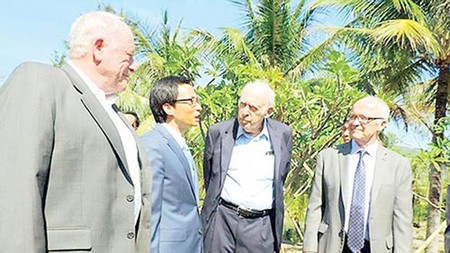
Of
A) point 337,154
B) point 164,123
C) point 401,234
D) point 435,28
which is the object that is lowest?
point 401,234

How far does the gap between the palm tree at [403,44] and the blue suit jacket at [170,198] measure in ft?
38.7

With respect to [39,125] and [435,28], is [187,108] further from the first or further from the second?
[435,28]

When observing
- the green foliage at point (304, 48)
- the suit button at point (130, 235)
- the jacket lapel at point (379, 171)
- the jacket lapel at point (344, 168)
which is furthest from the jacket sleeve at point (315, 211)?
the green foliage at point (304, 48)

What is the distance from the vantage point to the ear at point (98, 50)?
6.85 feet

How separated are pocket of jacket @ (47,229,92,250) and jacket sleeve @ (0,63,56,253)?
0.03 m

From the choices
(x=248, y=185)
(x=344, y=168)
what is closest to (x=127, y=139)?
(x=248, y=185)

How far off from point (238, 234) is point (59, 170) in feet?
8.34

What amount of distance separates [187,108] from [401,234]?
1.71m

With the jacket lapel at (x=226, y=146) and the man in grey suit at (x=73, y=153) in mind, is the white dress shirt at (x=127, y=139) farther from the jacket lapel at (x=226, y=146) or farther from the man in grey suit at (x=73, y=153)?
the jacket lapel at (x=226, y=146)

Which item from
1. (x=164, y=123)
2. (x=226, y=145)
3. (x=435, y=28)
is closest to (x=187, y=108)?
(x=164, y=123)

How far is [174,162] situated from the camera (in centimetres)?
324

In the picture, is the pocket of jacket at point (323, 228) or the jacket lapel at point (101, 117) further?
the pocket of jacket at point (323, 228)

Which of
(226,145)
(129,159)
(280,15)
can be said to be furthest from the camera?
(280,15)

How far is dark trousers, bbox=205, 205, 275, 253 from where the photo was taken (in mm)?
→ 4230
